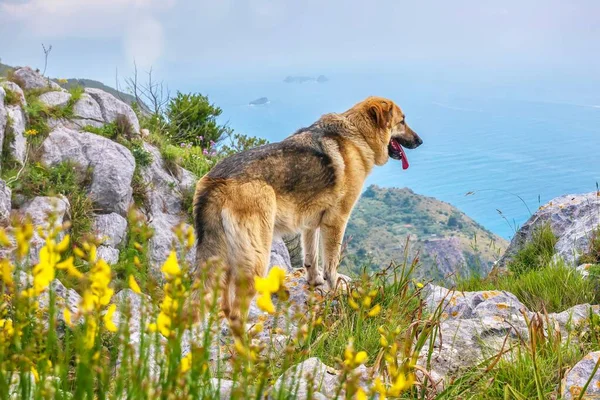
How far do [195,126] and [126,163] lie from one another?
5.44m

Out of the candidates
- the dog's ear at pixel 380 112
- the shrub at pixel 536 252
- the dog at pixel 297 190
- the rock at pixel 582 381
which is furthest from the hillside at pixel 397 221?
the rock at pixel 582 381

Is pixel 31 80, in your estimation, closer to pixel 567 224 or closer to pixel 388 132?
pixel 388 132

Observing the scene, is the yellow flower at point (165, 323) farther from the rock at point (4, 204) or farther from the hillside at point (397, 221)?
the hillside at point (397, 221)

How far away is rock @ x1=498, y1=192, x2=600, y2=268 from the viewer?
651 cm

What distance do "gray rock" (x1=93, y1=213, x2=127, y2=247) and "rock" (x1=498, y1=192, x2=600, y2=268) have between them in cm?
506

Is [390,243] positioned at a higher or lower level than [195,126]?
higher

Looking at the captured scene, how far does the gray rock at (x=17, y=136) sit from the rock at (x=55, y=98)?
4.35ft

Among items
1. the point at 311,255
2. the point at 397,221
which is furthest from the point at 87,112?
the point at 397,221

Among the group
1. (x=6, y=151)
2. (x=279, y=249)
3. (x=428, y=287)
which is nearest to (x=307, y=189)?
(x=428, y=287)

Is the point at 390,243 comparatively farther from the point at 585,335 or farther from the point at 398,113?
the point at 585,335

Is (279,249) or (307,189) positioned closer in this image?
(307,189)

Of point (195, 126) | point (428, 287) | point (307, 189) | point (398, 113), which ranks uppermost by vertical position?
point (195, 126)

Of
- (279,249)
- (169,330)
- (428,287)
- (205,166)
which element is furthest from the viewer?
(205,166)

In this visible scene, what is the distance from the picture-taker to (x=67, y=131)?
938 centimetres
